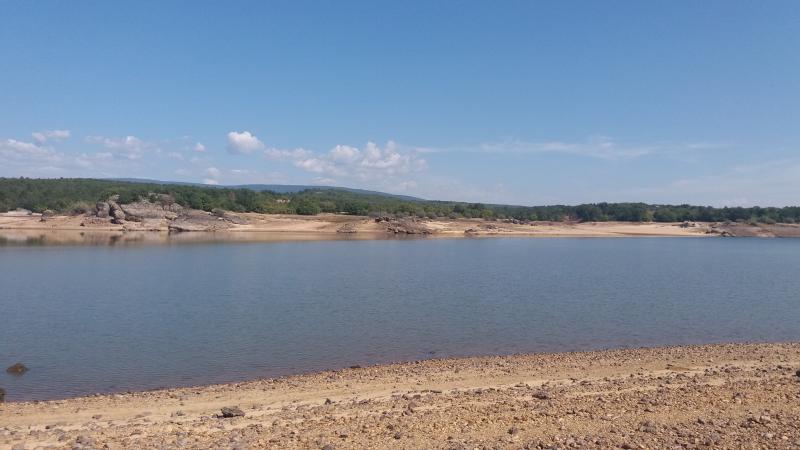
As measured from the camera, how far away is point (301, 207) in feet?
329

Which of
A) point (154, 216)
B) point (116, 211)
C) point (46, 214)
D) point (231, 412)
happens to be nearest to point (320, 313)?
point (231, 412)

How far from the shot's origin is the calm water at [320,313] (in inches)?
612

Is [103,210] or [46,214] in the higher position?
[103,210]

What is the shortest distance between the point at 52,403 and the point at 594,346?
1393cm

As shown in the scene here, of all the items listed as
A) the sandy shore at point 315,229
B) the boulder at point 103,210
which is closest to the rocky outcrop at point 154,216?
the boulder at point 103,210

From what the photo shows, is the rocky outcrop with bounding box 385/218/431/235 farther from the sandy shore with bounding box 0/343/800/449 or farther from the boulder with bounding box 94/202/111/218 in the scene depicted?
the sandy shore with bounding box 0/343/800/449

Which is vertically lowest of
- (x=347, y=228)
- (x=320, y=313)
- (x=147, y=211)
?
(x=320, y=313)

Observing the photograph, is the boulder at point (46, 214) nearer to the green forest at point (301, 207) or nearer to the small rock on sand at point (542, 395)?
the green forest at point (301, 207)

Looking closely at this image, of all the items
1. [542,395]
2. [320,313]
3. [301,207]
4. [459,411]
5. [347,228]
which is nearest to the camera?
[459,411]

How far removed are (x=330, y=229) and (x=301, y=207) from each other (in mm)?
14143

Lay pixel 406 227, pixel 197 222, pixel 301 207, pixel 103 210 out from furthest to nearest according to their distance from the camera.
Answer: pixel 301 207, pixel 406 227, pixel 197 222, pixel 103 210

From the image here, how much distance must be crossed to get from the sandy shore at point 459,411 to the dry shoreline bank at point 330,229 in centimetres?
6073

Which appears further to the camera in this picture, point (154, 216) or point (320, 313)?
point (154, 216)

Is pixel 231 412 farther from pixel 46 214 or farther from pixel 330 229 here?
pixel 46 214
